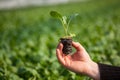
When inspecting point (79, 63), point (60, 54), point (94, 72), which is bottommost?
point (94, 72)

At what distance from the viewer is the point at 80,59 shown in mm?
4090

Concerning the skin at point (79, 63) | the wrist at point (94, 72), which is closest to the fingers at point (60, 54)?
the skin at point (79, 63)

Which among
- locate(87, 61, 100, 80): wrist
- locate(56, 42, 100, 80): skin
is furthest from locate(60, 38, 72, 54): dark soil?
locate(87, 61, 100, 80): wrist

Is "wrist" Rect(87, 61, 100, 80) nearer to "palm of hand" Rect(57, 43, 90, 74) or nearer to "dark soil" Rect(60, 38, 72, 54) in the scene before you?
"palm of hand" Rect(57, 43, 90, 74)

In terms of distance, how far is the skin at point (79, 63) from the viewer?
13.0ft

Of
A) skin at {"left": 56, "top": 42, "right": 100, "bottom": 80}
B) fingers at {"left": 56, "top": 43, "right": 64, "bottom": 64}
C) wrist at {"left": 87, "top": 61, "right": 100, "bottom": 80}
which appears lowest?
wrist at {"left": 87, "top": 61, "right": 100, "bottom": 80}

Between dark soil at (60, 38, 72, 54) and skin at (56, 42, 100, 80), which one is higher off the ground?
dark soil at (60, 38, 72, 54)

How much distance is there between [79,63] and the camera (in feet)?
13.1

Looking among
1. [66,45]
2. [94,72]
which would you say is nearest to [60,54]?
[66,45]

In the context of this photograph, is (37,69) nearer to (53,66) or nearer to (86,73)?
(53,66)

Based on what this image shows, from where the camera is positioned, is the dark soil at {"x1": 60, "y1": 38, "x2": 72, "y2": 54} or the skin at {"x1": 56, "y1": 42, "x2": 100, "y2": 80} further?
the dark soil at {"x1": 60, "y1": 38, "x2": 72, "y2": 54}

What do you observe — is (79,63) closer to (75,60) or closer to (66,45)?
(75,60)

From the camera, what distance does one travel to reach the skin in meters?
3.98

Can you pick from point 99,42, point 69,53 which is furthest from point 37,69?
point 99,42
